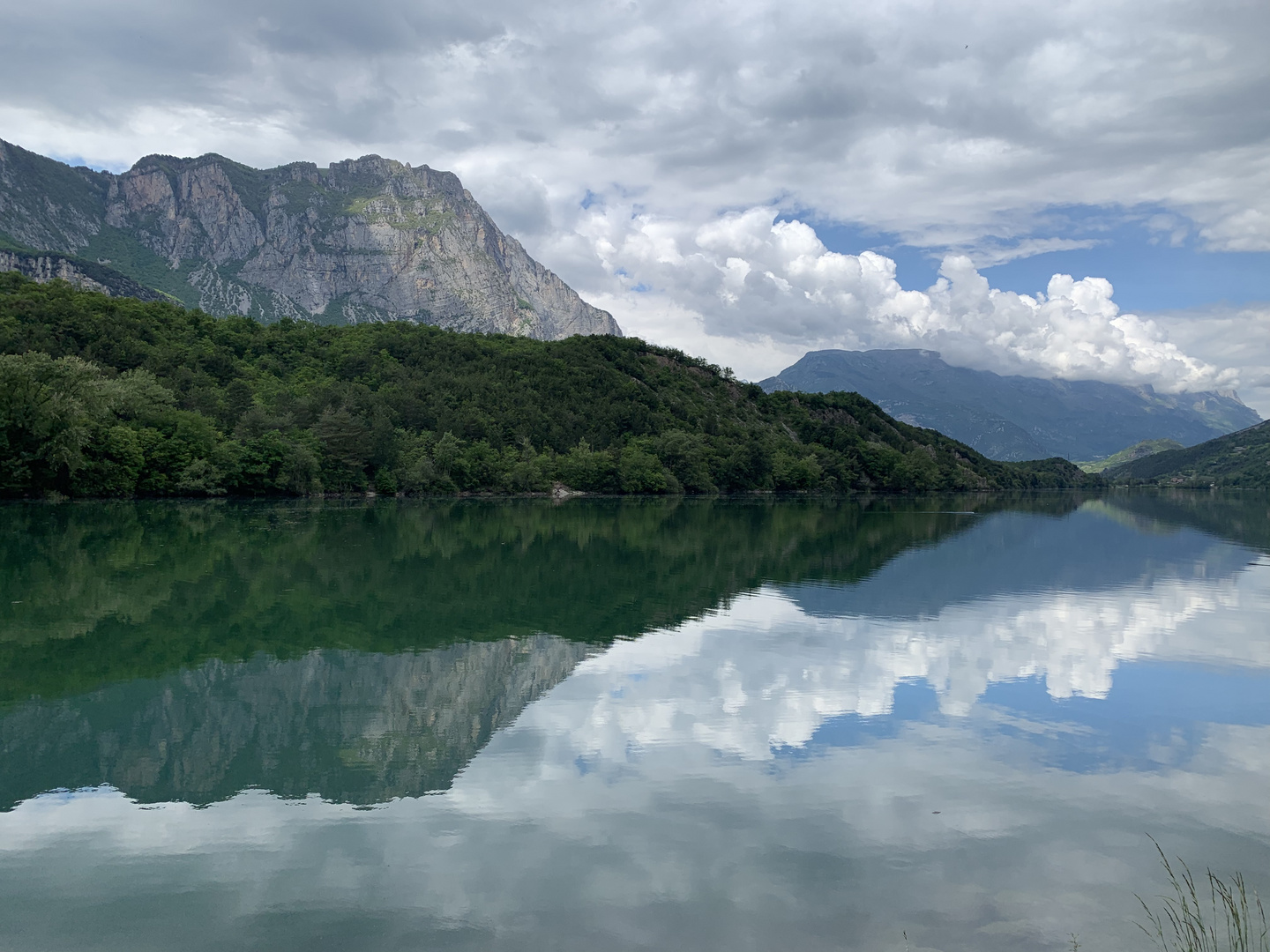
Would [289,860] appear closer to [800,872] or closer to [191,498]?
[800,872]

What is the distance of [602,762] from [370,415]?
107329 mm

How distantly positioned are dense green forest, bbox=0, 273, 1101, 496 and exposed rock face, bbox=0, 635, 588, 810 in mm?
60841

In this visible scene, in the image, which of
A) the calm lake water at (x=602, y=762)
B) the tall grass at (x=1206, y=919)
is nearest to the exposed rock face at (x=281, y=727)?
the calm lake water at (x=602, y=762)

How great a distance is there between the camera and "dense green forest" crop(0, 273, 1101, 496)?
72375 millimetres

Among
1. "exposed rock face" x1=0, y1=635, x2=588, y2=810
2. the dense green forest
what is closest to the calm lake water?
"exposed rock face" x1=0, y1=635, x2=588, y2=810

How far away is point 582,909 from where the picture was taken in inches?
342

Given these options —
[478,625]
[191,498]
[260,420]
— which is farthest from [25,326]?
[478,625]

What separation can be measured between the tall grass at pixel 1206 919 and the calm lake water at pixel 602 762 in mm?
354

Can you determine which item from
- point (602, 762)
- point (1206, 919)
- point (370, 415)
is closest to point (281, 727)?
point (602, 762)

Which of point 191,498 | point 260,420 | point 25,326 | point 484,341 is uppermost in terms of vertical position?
point 484,341

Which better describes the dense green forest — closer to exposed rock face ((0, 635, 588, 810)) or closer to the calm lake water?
the calm lake water

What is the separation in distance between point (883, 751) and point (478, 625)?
13009 millimetres

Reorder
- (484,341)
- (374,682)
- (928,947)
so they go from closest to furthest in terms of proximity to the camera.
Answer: (928,947), (374,682), (484,341)

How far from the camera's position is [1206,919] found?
895cm
